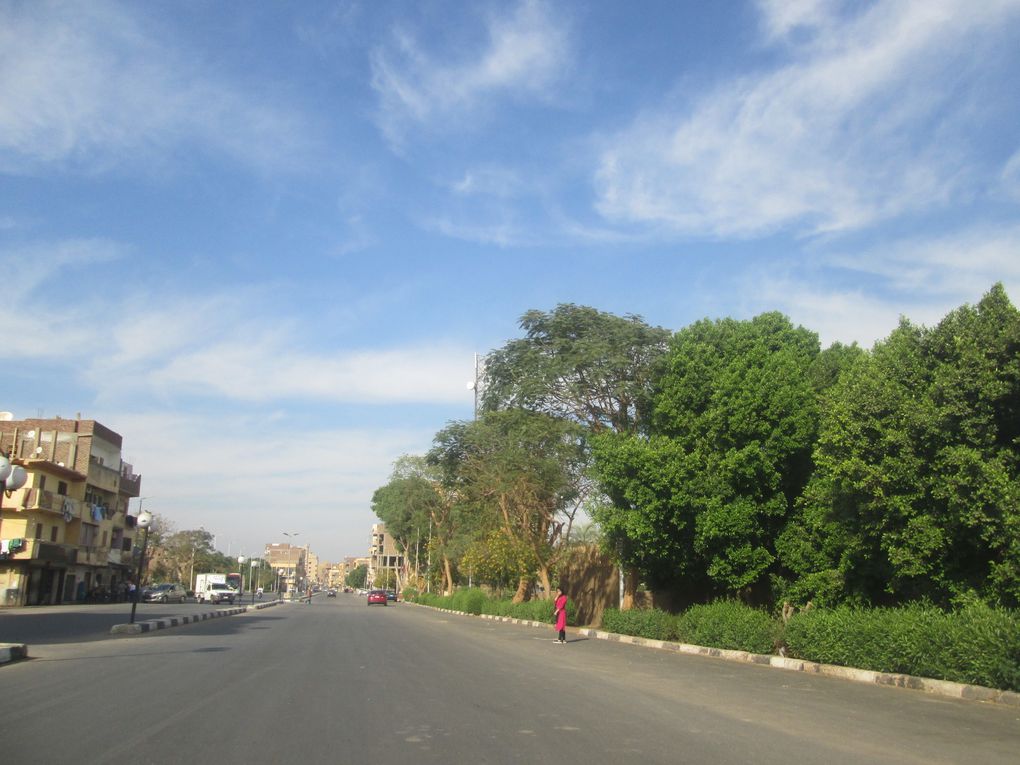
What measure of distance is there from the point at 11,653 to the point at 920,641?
1668cm

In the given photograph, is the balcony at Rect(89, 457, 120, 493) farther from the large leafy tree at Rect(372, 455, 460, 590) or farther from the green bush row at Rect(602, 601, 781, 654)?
the green bush row at Rect(602, 601, 781, 654)

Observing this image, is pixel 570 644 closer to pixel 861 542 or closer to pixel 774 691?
pixel 861 542

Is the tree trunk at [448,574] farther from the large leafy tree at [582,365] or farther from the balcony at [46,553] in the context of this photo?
the large leafy tree at [582,365]

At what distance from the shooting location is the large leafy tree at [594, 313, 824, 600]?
24.0m

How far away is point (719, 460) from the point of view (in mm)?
24094

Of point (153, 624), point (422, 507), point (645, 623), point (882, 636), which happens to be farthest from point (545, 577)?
point (422, 507)

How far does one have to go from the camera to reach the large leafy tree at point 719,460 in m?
24.0

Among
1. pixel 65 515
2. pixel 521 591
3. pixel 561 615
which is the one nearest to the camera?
pixel 561 615

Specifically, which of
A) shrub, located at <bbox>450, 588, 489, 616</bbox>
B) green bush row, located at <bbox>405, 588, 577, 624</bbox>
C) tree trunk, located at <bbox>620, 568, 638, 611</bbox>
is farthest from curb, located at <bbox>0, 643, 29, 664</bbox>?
shrub, located at <bbox>450, 588, 489, 616</bbox>

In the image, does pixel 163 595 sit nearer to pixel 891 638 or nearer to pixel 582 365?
pixel 582 365

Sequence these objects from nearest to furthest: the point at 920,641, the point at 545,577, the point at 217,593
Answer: the point at 920,641
the point at 545,577
the point at 217,593

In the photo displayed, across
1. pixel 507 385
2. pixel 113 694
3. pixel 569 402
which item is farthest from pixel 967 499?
pixel 507 385

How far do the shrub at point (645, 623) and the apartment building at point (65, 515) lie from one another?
36696mm

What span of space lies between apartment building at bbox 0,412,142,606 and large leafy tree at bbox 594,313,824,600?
38.4 m
